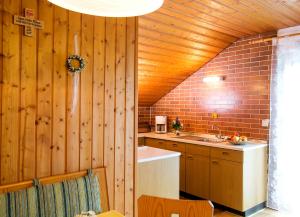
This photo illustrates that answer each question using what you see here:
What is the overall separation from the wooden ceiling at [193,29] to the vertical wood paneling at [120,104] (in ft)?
1.90

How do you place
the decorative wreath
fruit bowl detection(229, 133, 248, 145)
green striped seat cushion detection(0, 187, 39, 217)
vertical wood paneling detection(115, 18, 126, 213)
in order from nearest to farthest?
green striped seat cushion detection(0, 187, 39, 217) < the decorative wreath < vertical wood paneling detection(115, 18, 126, 213) < fruit bowl detection(229, 133, 248, 145)

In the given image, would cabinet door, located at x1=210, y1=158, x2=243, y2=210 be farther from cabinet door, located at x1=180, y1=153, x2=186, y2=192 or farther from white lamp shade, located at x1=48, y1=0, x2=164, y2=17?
white lamp shade, located at x1=48, y1=0, x2=164, y2=17

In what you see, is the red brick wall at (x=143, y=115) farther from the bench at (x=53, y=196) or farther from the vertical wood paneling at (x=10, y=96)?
the vertical wood paneling at (x=10, y=96)

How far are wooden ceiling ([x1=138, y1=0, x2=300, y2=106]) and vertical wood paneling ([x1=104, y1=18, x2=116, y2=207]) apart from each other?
66 cm

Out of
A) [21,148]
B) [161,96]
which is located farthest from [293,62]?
[21,148]

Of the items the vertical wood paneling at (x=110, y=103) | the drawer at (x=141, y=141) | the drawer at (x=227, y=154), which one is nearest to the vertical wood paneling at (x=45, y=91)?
the vertical wood paneling at (x=110, y=103)

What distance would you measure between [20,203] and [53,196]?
0.68ft

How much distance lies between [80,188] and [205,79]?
9.12ft

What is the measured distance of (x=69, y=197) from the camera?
A: 1.83 m

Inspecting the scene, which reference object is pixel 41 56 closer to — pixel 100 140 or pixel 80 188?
pixel 100 140

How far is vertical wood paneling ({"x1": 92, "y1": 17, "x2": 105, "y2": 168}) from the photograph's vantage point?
7.00 feet

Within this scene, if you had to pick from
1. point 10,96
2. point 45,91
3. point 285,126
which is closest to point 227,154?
point 285,126

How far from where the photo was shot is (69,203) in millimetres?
1803

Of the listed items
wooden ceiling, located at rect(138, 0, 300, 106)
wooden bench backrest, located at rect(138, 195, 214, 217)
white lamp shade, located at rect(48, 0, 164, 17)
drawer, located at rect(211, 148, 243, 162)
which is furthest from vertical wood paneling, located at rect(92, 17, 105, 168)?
drawer, located at rect(211, 148, 243, 162)
